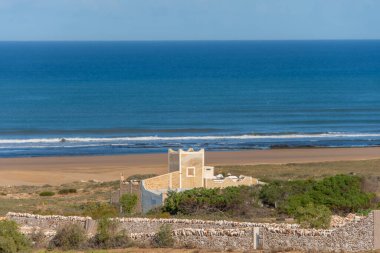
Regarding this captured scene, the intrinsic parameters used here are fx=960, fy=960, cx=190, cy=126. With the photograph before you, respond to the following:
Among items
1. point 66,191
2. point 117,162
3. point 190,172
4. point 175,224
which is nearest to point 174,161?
point 190,172

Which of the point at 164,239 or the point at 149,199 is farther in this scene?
the point at 149,199

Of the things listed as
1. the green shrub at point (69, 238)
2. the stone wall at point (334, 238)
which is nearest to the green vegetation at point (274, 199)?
the green shrub at point (69, 238)

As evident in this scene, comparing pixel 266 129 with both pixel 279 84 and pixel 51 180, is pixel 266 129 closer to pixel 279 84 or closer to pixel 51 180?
A: pixel 51 180

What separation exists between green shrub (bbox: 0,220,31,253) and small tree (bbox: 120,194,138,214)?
8917 millimetres

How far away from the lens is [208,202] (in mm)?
28312

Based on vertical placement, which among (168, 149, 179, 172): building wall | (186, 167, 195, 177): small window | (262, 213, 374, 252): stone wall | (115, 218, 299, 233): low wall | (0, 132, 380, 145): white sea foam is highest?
(0, 132, 380, 145): white sea foam

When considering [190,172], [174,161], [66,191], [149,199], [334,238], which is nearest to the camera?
[334,238]

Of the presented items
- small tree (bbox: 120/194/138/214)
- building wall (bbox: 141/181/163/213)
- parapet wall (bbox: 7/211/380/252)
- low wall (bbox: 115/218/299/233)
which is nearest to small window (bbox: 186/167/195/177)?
building wall (bbox: 141/181/163/213)

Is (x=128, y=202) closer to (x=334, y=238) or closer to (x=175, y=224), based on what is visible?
(x=175, y=224)

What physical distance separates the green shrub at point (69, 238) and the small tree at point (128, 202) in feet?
25.3

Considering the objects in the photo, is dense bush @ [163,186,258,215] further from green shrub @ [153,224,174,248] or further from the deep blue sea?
the deep blue sea

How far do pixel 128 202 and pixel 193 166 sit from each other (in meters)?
3.18

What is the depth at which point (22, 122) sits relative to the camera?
7794cm

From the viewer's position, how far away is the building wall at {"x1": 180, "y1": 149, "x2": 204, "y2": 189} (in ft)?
107
